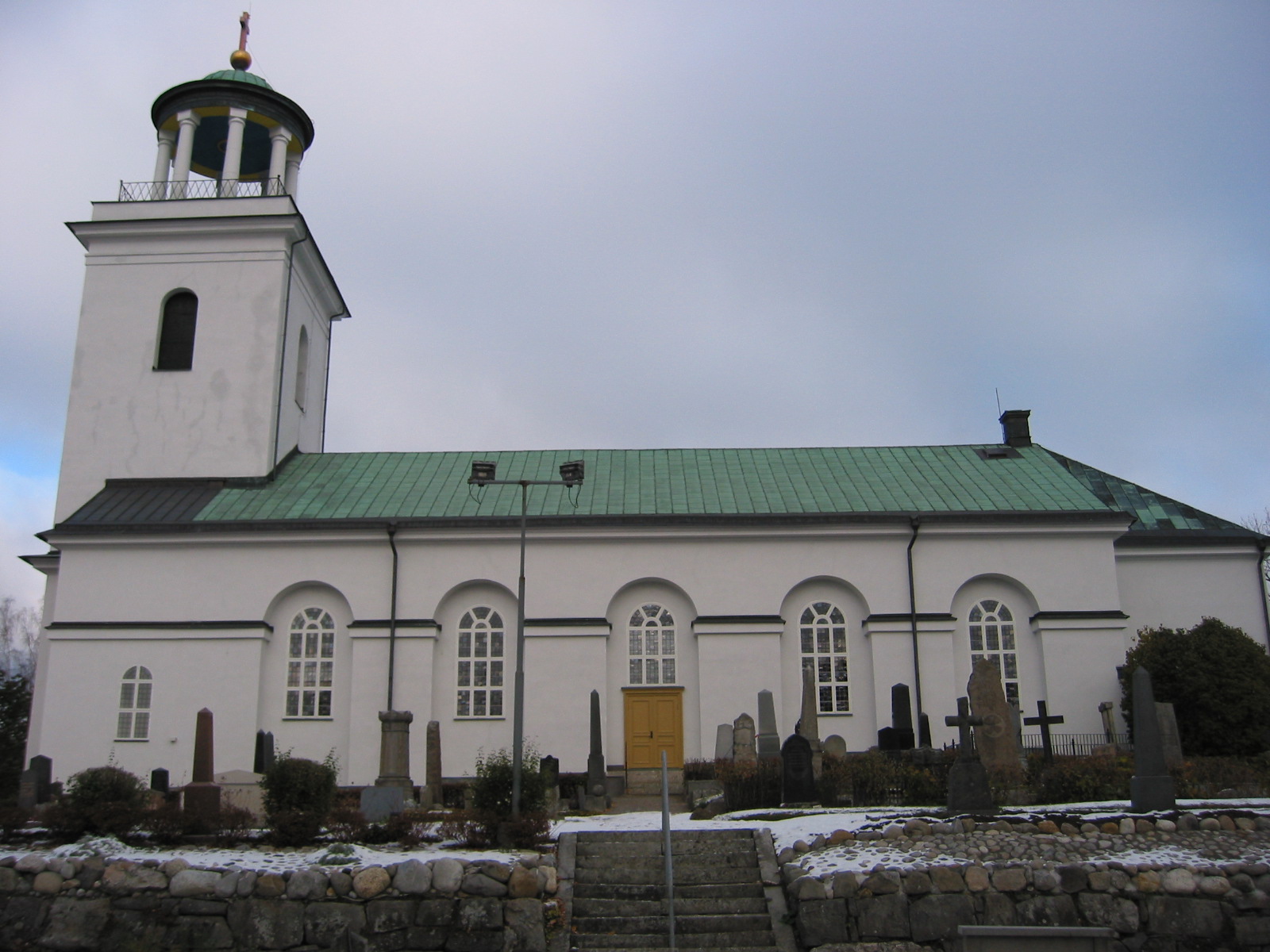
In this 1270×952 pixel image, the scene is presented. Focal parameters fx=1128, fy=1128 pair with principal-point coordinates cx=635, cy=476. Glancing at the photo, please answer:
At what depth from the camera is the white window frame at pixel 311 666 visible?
81.0ft

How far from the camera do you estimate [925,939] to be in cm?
1242

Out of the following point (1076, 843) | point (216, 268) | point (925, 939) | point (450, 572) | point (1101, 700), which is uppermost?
point (216, 268)

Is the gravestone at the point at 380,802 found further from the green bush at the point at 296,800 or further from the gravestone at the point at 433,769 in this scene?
the gravestone at the point at 433,769

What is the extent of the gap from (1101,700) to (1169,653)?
2037 millimetres

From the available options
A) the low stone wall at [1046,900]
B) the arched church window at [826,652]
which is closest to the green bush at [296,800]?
the low stone wall at [1046,900]

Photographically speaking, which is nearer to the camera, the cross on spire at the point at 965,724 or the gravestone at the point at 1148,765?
the gravestone at the point at 1148,765

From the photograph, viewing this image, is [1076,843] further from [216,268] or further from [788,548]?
[216,268]

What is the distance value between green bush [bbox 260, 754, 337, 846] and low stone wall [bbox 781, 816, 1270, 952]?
6.18m

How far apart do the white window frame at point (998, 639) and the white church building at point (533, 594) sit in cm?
5

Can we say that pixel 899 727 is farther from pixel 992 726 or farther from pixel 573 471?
pixel 573 471

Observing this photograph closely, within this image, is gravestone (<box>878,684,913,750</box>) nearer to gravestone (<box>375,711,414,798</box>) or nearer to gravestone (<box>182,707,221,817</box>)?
gravestone (<box>375,711,414,798</box>)

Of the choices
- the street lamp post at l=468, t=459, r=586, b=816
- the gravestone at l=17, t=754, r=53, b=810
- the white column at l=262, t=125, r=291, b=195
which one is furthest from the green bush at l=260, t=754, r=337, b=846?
the white column at l=262, t=125, r=291, b=195

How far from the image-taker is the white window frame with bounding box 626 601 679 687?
992 inches

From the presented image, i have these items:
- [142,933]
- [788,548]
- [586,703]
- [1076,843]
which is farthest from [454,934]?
[788,548]
